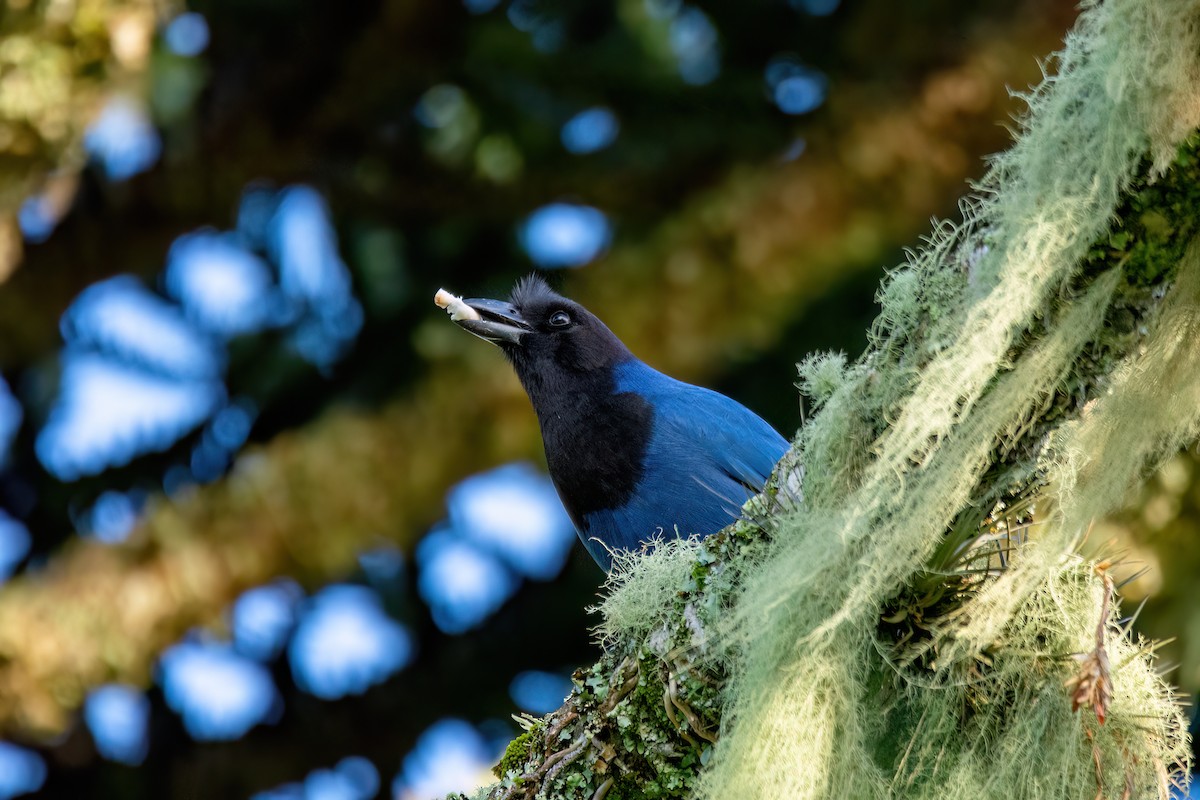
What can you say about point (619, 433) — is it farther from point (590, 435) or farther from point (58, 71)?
A: point (58, 71)

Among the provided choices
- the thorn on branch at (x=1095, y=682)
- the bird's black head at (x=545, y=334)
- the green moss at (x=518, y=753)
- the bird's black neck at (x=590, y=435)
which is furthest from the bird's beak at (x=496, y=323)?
the thorn on branch at (x=1095, y=682)

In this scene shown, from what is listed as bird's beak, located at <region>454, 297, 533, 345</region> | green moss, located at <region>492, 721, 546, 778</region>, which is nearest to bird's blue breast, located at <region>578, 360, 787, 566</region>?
bird's beak, located at <region>454, 297, 533, 345</region>

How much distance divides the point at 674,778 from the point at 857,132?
5205 millimetres

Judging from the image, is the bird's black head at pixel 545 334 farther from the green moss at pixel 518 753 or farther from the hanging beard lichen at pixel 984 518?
the hanging beard lichen at pixel 984 518

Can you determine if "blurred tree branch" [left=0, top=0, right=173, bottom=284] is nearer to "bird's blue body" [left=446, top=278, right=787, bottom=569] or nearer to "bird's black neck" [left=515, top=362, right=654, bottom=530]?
"bird's blue body" [left=446, top=278, right=787, bottom=569]

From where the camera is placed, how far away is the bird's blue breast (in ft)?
15.3

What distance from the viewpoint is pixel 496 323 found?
534cm

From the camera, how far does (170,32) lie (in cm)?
714

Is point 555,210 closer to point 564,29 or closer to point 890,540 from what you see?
point 564,29

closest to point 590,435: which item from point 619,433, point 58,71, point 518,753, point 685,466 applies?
point 619,433

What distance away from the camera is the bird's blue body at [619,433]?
4.72 meters

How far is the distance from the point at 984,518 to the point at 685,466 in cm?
264

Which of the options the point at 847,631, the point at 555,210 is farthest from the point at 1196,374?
the point at 555,210

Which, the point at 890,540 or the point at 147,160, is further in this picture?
the point at 147,160
